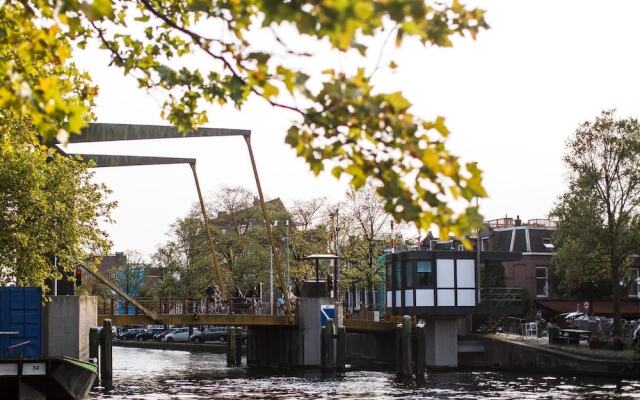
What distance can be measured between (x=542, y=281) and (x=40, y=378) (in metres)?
49.3

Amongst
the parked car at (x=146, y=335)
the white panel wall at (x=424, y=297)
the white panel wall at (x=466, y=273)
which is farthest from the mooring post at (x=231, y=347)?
the parked car at (x=146, y=335)

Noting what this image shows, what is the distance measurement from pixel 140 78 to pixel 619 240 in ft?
128

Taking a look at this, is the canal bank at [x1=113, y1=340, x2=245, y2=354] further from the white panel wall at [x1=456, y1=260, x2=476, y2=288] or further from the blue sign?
the white panel wall at [x1=456, y1=260, x2=476, y2=288]

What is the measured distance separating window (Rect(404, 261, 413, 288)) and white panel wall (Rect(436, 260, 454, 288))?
4.53 ft

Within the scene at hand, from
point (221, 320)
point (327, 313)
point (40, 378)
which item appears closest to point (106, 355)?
point (221, 320)

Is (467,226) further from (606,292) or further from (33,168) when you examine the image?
(606,292)

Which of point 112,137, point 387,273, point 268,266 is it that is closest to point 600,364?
point 387,273

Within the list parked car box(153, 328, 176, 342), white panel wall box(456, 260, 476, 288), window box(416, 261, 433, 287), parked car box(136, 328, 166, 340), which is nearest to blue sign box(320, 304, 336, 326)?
window box(416, 261, 433, 287)

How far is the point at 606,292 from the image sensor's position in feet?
216

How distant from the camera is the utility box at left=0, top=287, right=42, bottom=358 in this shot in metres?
28.9

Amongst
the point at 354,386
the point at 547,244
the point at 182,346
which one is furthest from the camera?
the point at 182,346

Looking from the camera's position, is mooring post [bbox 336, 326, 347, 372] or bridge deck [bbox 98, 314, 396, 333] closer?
mooring post [bbox 336, 326, 347, 372]

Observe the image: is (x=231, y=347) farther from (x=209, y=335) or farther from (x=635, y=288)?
(x=635, y=288)

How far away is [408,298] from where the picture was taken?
50.5 metres
